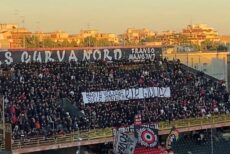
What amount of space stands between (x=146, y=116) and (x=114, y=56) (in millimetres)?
7779

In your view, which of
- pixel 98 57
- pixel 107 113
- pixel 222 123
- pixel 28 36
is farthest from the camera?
pixel 28 36

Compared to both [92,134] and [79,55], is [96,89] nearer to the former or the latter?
[79,55]

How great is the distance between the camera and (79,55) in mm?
35594

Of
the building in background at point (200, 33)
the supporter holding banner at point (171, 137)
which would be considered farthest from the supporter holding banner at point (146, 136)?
the building in background at point (200, 33)

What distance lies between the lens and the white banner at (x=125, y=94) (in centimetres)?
3081

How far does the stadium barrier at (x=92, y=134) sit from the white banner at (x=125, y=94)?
10.7ft

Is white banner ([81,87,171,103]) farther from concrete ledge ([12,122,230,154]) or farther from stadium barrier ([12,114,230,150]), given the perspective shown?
concrete ledge ([12,122,230,154])

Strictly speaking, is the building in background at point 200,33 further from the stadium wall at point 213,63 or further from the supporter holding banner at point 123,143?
the supporter holding banner at point 123,143

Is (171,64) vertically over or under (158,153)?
over

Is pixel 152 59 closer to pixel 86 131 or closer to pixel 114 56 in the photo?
pixel 114 56

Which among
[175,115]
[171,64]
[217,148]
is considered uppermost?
[171,64]

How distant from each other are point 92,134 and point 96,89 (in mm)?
4941

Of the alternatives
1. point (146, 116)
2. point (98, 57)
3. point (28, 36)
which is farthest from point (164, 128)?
point (28, 36)

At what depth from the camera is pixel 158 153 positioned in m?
27.6
